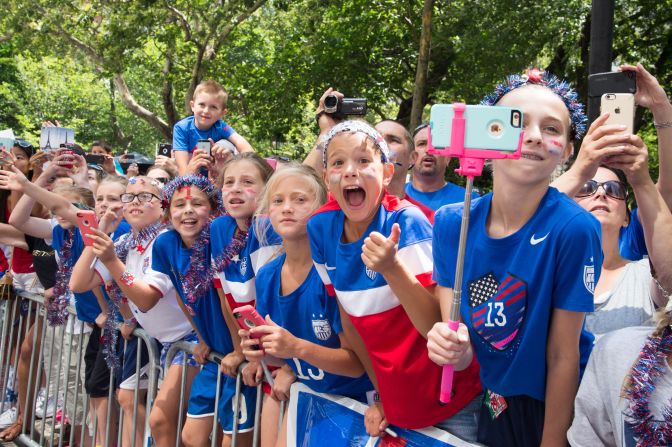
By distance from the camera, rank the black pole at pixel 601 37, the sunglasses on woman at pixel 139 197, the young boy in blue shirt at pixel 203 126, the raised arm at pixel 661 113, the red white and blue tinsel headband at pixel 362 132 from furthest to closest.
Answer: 1. the young boy in blue shirt at pixel 203 126
2. the sunglasses on woman at pixel 139 197
3. the black pole at pixel 601 37
4. the red white and blue tinsel headband at pixel 362 132
5. the raised arm at pixel 661 113

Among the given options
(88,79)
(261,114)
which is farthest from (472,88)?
(88,79)

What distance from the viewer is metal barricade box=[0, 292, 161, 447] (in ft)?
15.9

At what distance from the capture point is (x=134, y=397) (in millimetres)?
4852

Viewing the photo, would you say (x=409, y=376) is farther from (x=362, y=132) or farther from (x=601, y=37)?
(x=601, y=37)

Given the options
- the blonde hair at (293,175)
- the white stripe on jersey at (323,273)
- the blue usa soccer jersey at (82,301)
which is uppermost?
the blonde hair at (293,175)

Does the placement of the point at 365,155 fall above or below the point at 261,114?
below

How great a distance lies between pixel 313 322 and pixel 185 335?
5.23 ft

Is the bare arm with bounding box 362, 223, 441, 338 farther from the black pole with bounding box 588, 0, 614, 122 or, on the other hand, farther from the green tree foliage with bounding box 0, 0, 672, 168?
the green tree foliage with bounding box 0, 0, 672, 168

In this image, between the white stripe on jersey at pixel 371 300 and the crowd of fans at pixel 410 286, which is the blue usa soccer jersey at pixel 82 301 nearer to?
the crowd of fans at pixel 410 286

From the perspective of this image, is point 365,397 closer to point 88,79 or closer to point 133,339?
point 133,339

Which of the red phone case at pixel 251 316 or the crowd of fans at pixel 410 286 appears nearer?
the crowd of fans at pixel 410 286

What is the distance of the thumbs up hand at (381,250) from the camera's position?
95.7 inches

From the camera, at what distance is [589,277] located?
2.32 m

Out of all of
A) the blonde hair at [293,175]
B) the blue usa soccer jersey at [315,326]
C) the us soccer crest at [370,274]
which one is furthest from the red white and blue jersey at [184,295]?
the us soccer crest at [370,274]
